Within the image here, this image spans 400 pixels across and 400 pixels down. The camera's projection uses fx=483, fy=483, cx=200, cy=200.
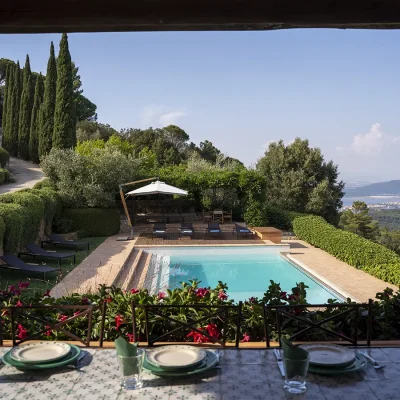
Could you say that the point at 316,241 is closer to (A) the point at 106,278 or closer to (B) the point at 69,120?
(A) the point at 106,278

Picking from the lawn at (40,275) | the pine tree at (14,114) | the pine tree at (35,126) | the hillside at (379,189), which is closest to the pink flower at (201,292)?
the lawn at (40,275)

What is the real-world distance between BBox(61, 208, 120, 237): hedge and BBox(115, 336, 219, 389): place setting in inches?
614

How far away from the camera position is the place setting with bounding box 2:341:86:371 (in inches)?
90.7

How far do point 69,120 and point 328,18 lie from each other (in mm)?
24965

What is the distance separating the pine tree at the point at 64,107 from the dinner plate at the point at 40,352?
24.1 m

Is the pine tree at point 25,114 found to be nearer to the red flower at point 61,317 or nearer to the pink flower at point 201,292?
the red flower at point 61,317

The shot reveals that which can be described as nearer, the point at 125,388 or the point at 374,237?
the point at 125,388

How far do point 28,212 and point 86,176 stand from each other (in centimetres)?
555

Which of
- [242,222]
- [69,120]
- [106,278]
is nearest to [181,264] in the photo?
[106,278]

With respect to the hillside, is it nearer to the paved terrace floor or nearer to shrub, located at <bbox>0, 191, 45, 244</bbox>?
the paved terrace floor

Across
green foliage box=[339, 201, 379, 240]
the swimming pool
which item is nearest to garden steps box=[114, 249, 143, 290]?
the swimming pool

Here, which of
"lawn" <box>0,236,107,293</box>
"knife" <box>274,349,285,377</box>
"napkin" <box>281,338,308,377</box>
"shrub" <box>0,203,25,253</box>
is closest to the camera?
"napkin" <box>281,338,308,377</box>

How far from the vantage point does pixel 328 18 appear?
2.11 meters

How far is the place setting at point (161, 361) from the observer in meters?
2.08
